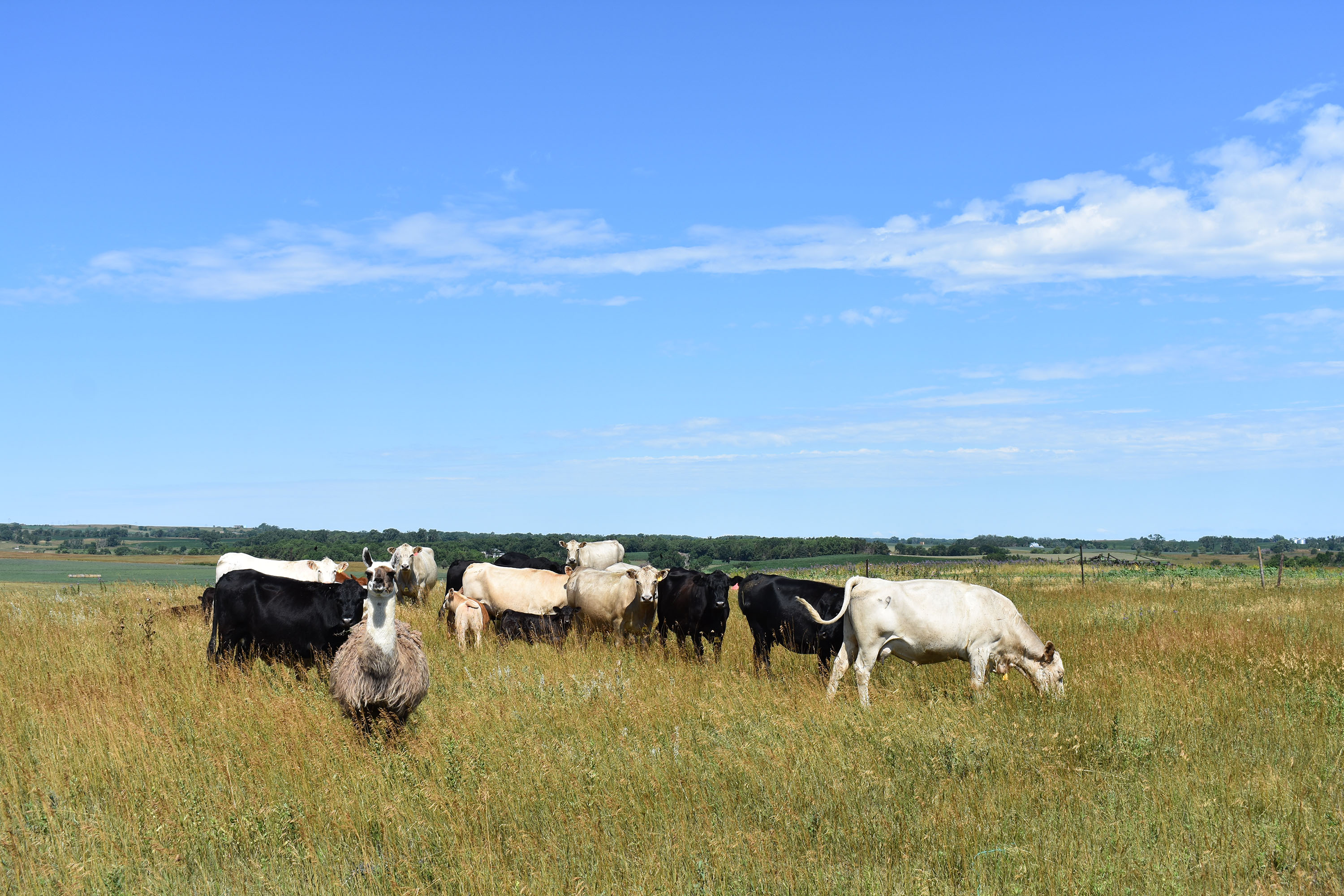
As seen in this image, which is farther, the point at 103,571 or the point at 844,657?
the point at 103,571

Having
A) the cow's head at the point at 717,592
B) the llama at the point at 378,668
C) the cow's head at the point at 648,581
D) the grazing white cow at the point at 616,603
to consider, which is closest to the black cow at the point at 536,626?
the grazing white cow at the point at 616,603

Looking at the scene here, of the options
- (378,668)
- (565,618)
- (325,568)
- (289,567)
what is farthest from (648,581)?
(289,567)

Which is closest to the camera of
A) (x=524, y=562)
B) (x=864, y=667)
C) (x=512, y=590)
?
(x=864, y=667)

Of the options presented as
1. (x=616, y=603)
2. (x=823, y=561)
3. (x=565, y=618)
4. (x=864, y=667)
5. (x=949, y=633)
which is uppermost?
(x=949, y=633)

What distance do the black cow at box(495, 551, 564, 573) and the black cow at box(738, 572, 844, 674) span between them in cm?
1173

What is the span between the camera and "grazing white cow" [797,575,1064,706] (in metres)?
10.6

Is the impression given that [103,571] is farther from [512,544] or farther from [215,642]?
[215,642]

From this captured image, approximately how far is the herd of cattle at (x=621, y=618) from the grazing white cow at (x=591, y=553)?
7550mm

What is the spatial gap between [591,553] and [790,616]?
1362 centimetres

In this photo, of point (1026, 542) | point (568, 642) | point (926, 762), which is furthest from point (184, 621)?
point (1026, 542)

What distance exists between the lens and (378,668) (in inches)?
335

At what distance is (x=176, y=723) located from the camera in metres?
9.12

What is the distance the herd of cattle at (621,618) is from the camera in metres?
8.73

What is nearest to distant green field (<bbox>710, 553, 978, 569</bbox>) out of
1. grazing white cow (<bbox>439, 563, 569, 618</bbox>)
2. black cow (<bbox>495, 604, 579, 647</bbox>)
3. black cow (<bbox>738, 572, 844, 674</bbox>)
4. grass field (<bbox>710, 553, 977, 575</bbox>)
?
grass field (<bbox>710, 553, 977, 575</bbox>)
